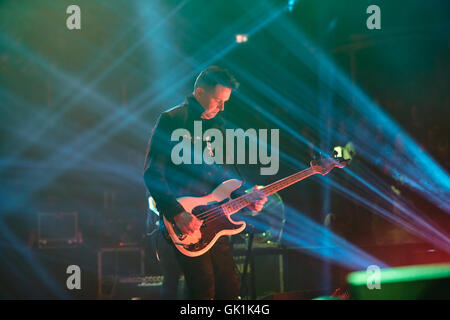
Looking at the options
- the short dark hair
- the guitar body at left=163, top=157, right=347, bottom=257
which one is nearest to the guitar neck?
the guitar body at left=163, top=157, right=347, bottom=257

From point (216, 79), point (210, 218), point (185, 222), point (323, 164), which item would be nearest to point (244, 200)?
point (210, 218)

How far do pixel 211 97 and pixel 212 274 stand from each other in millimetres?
1285

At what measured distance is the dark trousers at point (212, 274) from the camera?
108 inches

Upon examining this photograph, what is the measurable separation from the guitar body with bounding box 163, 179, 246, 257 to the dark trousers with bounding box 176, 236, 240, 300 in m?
0.05

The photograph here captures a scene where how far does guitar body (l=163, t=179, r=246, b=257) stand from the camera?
274 centimetres

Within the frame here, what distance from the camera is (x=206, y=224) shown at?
9.31 feet

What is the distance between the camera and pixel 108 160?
24.6ft

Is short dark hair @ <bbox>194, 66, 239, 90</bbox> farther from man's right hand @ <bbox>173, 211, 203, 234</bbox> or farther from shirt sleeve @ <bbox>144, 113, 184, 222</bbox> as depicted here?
man's right hand @ <bbox>173, 211, 203, 234</bbox>

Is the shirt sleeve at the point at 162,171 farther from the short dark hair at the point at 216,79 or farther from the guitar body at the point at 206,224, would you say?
the short dark hair at the point at 216,79

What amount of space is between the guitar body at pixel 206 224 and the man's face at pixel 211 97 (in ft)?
1.87

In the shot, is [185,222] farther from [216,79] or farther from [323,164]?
[323,164]

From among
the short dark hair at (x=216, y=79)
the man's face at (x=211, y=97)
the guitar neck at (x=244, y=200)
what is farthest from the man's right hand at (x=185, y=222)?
the short dark hair at (x=216, y=79)
